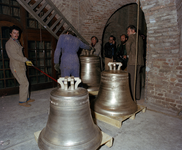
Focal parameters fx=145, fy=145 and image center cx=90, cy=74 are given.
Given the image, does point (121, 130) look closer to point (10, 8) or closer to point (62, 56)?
point (62, 56)

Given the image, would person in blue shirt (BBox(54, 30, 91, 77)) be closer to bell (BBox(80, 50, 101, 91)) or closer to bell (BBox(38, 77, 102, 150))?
bell (BBox(80, 50, 101, 91))

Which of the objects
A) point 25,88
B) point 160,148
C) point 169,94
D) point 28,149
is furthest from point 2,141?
point 169,94

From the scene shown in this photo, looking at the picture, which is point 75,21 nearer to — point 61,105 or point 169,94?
point 169,94

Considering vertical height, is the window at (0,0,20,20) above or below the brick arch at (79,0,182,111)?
above

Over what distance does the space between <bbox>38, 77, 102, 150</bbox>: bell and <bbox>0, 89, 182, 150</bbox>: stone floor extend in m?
0.67

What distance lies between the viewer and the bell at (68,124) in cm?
174

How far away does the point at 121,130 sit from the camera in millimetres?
2820

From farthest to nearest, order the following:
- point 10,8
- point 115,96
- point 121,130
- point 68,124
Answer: point 10,8 → point 115,96 → point 121,130 → point 68,124

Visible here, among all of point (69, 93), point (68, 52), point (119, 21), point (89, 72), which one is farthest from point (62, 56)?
point (119, 21)

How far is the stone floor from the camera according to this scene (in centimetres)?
236

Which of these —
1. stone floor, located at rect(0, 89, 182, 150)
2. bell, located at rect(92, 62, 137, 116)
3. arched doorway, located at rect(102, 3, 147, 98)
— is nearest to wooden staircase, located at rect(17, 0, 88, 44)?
stone floor, located at rect(0, 89, 182, 150)

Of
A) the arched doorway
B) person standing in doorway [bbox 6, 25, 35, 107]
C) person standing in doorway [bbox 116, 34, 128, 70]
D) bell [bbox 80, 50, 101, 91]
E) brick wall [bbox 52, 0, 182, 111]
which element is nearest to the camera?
Answer: brick wall [bbox 52, 0, 182, 111]

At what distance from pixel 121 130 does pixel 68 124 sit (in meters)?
1.44

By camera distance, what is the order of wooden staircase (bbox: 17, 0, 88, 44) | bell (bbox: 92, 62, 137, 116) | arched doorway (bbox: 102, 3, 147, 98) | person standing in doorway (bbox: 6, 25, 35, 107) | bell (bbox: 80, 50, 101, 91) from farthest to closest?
arched doorway (bbox: 102, 3, 147, 98), wooden staircase (bbox: 17, 0, 88, 44), bell (bbox: 80, 50, 101, 91), person standing in doorway (bbox: 6, 25, 35, 107), bell (bbox: 92, 62, 137, 116)
